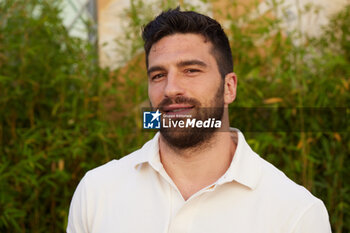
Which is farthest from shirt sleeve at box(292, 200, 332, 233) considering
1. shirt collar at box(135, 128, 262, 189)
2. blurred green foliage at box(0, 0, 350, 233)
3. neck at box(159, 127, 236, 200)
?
blurred green foliage at box(0, 0, 350, 233)

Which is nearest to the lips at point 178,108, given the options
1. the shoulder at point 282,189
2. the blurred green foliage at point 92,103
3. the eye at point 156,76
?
the eye at point 156,76

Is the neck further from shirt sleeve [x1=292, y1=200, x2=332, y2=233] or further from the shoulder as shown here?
shirt sleeve [x1=292, y1=200, x2=332, y2=233]

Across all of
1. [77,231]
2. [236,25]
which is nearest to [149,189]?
[77,231]

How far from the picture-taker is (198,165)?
1.24 metres

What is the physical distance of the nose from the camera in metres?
1.20

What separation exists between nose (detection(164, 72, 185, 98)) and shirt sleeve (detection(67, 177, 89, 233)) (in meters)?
0.41

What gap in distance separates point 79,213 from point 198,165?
15.7 inches

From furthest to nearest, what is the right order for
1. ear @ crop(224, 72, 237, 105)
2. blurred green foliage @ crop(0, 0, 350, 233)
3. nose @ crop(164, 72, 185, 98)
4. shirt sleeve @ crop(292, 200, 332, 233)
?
blurred green foliage @ crop(0, 0, 350, 233) → ear @ crop(224, 72, 237, 105) → nose @ crop(164, 72, 185, 98) → shirt sleeve @ crop(292, 200, 332, 233)

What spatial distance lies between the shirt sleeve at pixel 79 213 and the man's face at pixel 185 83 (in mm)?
319

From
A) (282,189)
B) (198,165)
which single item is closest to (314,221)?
(282,189)

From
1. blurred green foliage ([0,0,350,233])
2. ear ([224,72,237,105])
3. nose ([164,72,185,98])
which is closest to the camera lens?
nose ([164,72,185,98])

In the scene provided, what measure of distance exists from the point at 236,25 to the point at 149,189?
138 cm

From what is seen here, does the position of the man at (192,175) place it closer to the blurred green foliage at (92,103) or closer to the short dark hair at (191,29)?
the short dark hair at (191,29)

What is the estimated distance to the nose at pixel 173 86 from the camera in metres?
1.20
